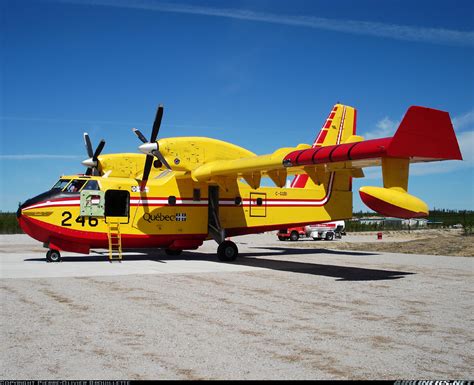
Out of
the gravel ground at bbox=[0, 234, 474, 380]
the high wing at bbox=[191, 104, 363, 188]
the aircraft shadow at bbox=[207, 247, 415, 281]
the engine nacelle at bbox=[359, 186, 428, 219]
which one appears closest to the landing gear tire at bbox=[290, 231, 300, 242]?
the high wing at bbox=[191, 104, 363, 188]

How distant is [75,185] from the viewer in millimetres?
19438

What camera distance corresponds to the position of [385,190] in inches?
524

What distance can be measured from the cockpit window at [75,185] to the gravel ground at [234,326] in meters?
5.18

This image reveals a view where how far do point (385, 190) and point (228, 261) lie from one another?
8925mm

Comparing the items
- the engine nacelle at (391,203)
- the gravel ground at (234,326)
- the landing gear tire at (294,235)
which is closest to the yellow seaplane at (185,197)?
the engine nacelle at (391,203)

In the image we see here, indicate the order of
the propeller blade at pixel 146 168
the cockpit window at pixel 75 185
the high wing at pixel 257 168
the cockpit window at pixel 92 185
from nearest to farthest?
the high wing at pixel 257 168, the cockpit window at pixel 75 185, the cockpit window at pixel 92 185, the propeller blade at pixel 146 168

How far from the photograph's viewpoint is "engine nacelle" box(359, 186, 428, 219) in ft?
42.7

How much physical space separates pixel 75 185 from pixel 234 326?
43.5 ft

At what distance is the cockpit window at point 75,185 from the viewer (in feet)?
63.4

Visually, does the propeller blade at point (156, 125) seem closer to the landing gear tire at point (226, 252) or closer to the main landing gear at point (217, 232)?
the main landing gear at point (217, 232)

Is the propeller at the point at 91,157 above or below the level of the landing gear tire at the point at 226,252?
Result: above

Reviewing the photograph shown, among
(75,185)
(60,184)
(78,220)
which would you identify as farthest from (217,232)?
(60,184)

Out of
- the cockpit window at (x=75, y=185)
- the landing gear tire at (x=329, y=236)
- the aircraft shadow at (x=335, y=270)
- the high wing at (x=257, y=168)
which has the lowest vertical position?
the aircraft shadow at (x=335, y=270)

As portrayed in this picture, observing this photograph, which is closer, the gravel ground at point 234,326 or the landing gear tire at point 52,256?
the gravel ground at point 234,326
